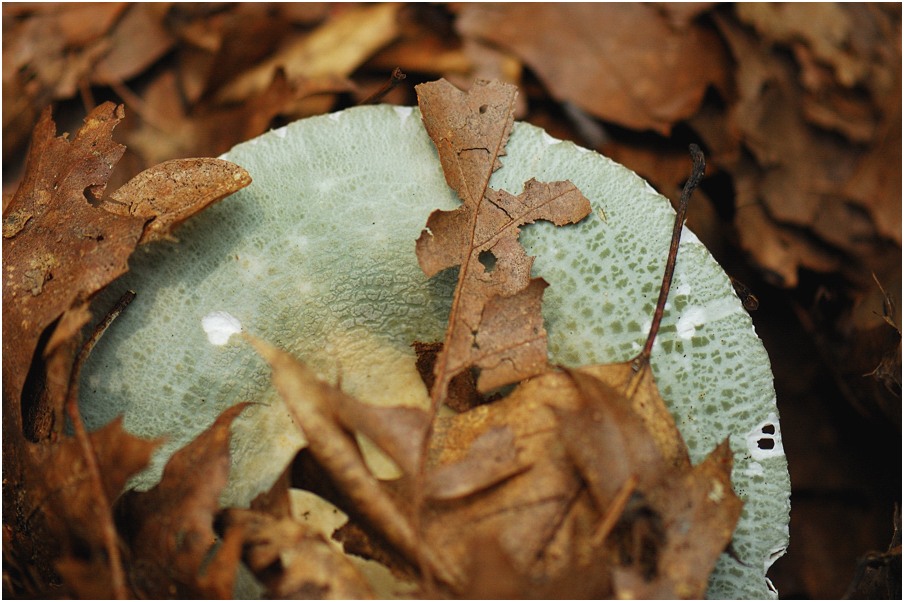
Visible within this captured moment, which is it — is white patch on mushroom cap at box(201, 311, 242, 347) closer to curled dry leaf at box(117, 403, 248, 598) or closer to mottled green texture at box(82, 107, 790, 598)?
mottled green texture at box(82, 107, 790, 598)

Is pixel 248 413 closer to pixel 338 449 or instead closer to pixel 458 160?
pixel 338 449

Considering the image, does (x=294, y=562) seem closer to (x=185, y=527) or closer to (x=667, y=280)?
(x=185, y=527)

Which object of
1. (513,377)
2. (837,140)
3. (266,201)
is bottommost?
(837,140)

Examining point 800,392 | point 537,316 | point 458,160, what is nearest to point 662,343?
point 537,316

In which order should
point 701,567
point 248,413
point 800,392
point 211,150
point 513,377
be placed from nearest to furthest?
point 701,567
point 513,377
point 248,413
point 800,392
point 211,150

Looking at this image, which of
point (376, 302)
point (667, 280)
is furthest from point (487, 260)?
point (667, 280)

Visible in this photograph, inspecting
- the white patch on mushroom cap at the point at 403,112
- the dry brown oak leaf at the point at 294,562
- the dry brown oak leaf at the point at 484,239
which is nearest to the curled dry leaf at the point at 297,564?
the dry brown oak leaf at the point at 294,562

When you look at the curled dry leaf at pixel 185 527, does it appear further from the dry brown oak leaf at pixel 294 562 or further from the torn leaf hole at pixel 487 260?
the torn leaf hole at pixel 487 260
